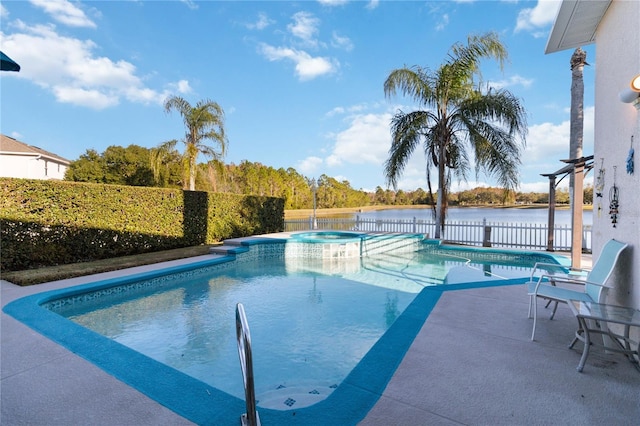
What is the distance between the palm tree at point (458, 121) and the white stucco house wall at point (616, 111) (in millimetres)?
5602

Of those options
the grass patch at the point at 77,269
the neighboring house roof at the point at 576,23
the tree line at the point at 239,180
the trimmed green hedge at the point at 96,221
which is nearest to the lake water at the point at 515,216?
the tree line at the point at 239,180

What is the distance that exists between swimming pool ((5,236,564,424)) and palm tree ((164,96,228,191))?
5.65 metres

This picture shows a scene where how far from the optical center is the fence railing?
9.56 meters

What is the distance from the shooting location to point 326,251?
952 centimetres

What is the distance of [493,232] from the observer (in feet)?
34.9

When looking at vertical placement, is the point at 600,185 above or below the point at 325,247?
above

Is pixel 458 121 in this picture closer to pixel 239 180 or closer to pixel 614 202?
pixel 614 202

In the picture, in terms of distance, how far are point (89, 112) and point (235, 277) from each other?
64.4 ft

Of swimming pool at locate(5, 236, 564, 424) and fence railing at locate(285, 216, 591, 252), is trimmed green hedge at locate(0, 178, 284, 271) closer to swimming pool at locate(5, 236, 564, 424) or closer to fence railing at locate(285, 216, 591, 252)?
swimming pool at locate(5, 236, 564, 424)

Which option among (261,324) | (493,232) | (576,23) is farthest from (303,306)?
(493,232)

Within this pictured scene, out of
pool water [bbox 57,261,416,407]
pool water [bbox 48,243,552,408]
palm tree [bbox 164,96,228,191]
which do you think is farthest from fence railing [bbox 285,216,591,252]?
palm tree [bbox 164,96,228,191]

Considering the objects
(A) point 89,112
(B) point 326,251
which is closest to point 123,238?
(B) point 326,251

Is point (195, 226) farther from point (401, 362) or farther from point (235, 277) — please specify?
point (401, 362)

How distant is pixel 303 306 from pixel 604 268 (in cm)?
376
